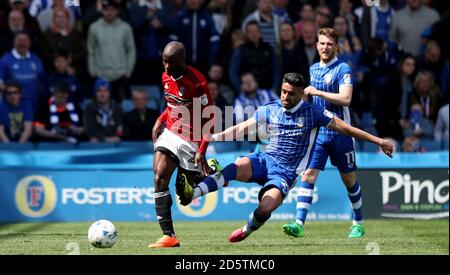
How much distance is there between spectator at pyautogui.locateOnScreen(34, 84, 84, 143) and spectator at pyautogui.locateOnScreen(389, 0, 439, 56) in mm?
5830

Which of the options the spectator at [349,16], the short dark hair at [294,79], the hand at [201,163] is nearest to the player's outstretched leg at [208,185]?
the hand at [201,163]

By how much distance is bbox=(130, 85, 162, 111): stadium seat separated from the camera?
18.6m

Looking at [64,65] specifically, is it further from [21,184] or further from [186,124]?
[186,124]

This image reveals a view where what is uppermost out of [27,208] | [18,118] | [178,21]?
[178,21]

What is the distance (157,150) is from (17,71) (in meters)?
7.34

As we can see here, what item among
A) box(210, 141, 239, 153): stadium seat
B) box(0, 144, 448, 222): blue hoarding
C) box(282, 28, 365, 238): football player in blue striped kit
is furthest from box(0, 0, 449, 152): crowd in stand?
box(282, 28, 365, 238): football player in blue striped kit

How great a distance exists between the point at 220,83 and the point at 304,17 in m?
2.01

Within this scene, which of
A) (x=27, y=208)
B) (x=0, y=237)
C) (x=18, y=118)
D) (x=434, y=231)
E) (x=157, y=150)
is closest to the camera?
(x=157, y=150)

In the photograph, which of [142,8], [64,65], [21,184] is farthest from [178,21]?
[21,184]

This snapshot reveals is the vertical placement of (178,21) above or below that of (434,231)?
above

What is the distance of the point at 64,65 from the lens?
18.2 m

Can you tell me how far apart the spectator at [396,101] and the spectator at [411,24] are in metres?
0.62

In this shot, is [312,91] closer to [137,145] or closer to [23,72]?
[137,145]

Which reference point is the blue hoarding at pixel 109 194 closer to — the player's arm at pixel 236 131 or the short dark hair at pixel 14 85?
the short dark hair at pixel 14 85
